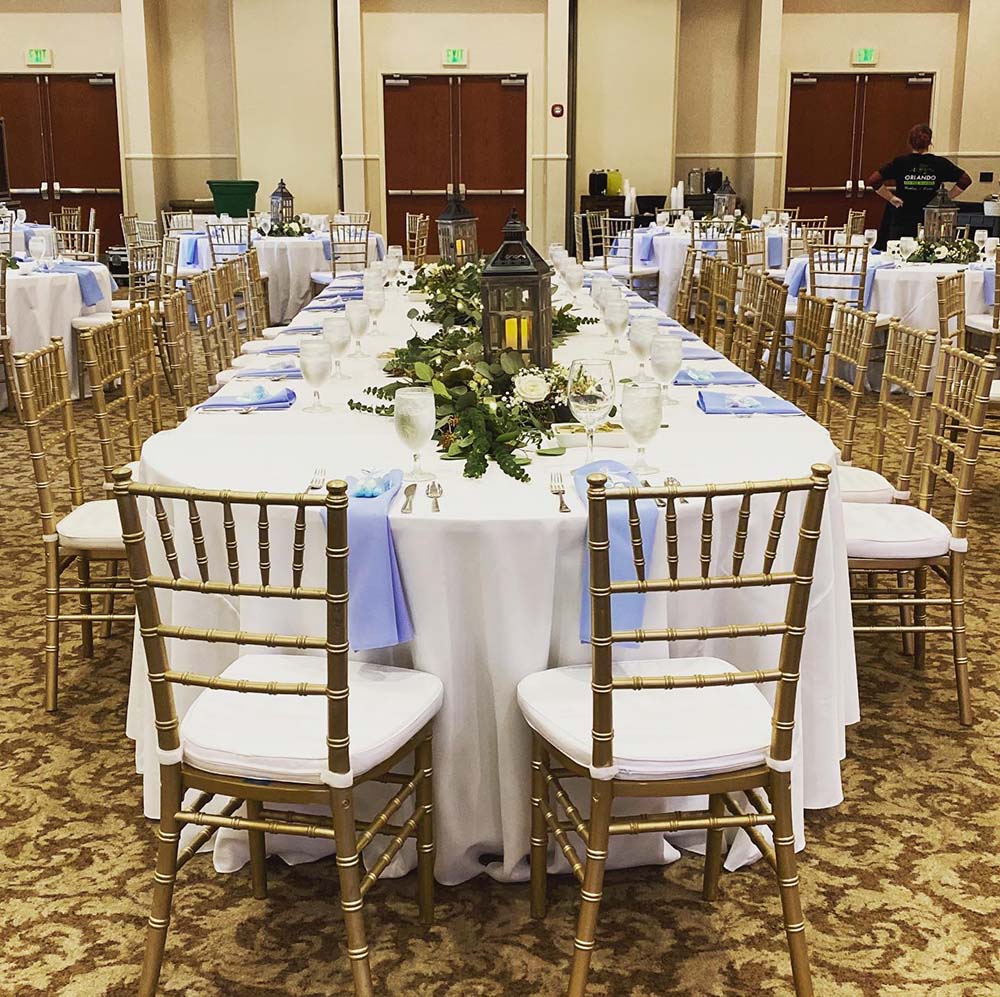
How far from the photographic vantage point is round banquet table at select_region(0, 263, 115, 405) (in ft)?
23.8

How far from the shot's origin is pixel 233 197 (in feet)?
43.3

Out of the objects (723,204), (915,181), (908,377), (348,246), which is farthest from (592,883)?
(723,204)

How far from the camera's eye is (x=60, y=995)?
2275mm

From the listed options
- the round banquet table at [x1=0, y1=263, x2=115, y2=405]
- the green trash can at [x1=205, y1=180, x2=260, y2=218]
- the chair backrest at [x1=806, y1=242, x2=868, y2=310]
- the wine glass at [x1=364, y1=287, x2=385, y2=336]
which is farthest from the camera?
the green trash can at [x1=205, y1=180, x2=260, y2=218]

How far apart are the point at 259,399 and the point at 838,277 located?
5.42 m

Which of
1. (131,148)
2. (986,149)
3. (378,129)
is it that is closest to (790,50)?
A: (986,149)

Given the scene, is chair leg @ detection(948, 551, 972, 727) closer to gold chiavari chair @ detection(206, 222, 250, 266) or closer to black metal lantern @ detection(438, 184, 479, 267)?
black metal lantern @ detection(438, 184, 479, 267)

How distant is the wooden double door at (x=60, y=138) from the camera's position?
48.2 ft

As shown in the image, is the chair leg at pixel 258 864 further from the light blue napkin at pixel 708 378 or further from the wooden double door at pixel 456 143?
the wooden double door at pixel 456 143

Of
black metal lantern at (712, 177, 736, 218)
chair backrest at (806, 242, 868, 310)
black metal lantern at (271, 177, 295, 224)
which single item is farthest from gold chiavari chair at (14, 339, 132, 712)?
black metal lantern at (712, 177, 736, 218)

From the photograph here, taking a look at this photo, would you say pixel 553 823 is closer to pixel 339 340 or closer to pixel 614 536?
pixel 614 536

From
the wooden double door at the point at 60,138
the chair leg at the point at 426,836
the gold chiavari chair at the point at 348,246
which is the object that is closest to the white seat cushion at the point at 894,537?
the chair leg at the point at 426,836

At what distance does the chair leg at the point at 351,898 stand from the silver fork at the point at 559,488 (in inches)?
25.8

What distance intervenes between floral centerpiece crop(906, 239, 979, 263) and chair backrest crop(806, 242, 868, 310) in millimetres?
338
